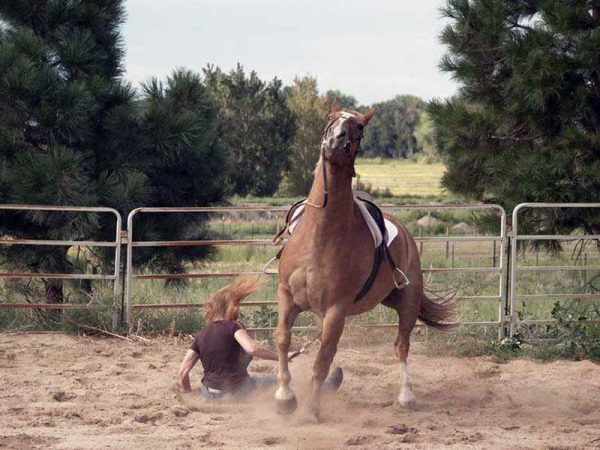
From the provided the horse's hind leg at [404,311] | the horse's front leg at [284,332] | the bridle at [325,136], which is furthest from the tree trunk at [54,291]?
the bridle at [325,136]

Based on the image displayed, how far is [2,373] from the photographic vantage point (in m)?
7.81

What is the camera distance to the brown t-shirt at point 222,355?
6836 millimetres

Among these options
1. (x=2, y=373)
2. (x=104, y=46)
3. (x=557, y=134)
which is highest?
(x=104, y=46)

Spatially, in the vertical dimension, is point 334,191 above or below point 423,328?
above

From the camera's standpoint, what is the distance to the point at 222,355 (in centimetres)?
683

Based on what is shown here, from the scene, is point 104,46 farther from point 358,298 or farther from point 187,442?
point 187,442

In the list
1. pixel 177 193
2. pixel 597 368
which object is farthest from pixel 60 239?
pixel 597 368

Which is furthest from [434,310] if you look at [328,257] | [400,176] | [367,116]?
[400,176]

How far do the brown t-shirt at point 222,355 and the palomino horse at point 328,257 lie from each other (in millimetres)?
419

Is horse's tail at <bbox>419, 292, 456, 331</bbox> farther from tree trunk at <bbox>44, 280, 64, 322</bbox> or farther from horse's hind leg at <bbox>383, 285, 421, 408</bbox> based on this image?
tree trunk at <bbox>44, 280, 64, 322</bbox>

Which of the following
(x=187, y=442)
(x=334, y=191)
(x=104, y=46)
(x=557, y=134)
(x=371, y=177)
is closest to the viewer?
(x=187, y=442)

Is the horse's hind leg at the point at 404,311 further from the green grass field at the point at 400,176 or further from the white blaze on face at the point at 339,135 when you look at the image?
the green grass field at the point at 400,176

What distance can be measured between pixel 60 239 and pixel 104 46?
94.7 inches

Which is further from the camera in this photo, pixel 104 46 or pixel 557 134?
pixel 557 134
